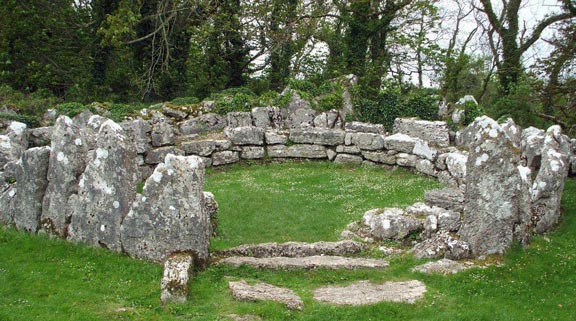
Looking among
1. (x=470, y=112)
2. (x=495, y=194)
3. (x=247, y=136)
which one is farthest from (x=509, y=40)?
(x=495, y=194)

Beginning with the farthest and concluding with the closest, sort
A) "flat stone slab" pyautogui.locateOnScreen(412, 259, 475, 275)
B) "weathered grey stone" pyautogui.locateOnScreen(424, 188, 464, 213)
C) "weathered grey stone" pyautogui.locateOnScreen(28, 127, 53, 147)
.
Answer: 1. "weathered grey stone" pyautogui.locateOnScreen(28, 127, 53, 147)
2. "weathered grey stone" pyautogui.locateOnScreen(424, 188, 464, 213)
3. "flat stone slab" pyautogui.locateOnScreen(412, 259, 475, 275)

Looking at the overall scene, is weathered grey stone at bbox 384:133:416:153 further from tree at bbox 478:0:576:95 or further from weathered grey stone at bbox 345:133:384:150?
tree at bbox 478:0:576:95

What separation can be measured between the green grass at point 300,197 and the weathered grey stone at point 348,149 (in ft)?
Answer: 1.97

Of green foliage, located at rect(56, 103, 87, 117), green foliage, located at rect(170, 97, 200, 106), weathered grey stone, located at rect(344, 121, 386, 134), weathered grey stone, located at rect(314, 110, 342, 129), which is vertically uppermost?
green foliage, located at rect(170, 97, 200, 106)

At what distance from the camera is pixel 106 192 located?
10859 millimetres

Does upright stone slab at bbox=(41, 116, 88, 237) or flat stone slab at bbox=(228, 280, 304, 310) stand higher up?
upright stone slab at bbox=(41, 116, 88, 237)

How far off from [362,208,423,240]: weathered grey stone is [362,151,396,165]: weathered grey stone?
7.26 meters

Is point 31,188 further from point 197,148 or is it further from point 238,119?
point 238,119

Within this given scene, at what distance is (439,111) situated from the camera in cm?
2292

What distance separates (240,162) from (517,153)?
39.1 feet

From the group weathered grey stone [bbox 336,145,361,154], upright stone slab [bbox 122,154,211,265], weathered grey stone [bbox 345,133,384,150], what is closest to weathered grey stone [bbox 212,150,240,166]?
weathered grey stone [bbox 336,145,361,154]

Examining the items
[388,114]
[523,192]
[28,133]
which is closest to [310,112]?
[388,114]

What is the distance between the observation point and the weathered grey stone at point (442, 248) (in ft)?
36.7

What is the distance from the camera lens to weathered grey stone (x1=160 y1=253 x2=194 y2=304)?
9.33 m
